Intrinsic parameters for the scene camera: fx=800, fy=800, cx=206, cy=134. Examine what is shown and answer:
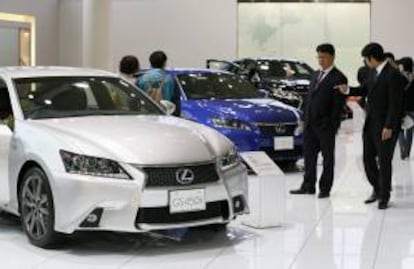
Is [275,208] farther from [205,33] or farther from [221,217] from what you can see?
[205,33]

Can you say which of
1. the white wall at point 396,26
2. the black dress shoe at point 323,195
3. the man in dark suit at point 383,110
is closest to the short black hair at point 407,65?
the black dress shoe at point 323,195

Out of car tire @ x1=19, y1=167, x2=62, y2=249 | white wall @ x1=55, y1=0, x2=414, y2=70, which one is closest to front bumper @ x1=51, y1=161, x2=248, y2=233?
car tire @ x1=19, y1=167, x2=62, y2=249

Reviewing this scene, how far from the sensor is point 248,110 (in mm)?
10219

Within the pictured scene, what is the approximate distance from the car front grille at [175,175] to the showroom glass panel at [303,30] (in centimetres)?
1910

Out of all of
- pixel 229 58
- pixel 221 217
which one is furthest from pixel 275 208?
pixel 229 58

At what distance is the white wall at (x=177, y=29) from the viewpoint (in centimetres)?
2473

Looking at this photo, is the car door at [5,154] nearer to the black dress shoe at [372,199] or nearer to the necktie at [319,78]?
the necktie at [319,78]

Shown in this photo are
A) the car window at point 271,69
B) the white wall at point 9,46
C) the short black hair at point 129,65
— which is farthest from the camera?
the white wall at point 9,46

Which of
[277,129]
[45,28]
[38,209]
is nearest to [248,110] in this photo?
[277,129]

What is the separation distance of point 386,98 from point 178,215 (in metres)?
2.90

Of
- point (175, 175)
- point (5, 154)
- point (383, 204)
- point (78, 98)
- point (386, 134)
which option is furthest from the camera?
point (383, 204)

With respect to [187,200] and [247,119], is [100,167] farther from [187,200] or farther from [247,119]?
[247,119]

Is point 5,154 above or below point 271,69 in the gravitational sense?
below

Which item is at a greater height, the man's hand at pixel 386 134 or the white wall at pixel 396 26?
the white wall at pixel 396 26
